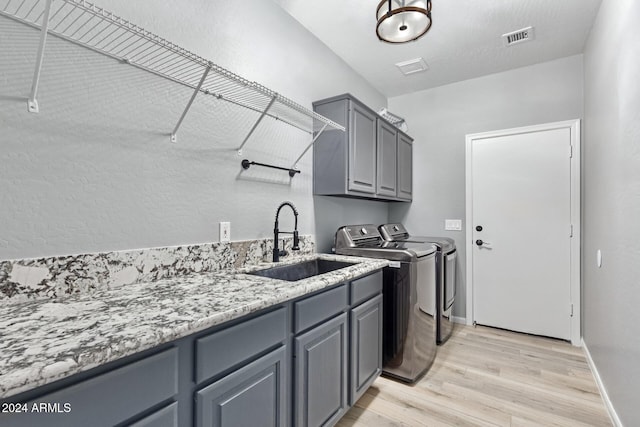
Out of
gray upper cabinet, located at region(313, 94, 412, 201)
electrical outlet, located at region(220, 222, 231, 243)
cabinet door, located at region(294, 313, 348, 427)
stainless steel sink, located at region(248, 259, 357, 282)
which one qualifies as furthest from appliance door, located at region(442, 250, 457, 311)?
electrical outlet, located at region(220, 222, 231, 243)

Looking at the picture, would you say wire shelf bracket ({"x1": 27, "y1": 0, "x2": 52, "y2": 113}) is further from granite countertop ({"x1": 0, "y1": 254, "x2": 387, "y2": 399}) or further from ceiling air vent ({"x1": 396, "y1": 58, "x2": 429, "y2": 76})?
ceiling air vent ({"x1": 396, "y1": 58, "x2": 429, "y2": 76})

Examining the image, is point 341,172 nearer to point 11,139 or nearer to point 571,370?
point 11,139

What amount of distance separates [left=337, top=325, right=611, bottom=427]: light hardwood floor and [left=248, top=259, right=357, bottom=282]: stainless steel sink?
86 centimetres

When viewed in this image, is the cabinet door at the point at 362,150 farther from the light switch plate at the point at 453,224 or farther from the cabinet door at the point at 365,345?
the light switch plate at the point at 453,224

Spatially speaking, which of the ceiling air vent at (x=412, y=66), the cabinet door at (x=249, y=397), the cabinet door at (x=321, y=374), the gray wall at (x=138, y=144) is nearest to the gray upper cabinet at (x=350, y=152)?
the gray wall at (x=138, y=144)

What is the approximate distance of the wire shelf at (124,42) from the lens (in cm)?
99

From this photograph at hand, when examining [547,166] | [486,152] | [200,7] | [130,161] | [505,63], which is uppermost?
[505,63]

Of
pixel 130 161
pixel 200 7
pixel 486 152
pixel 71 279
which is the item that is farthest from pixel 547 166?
pixel 71 279

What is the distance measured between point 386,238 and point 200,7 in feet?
7.98

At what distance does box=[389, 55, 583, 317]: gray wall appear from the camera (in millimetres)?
2893

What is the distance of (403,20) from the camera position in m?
1.72

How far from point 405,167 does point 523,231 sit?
→ 4.33 ft

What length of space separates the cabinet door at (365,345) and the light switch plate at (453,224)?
1.76 metres

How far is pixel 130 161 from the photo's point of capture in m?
1.33
